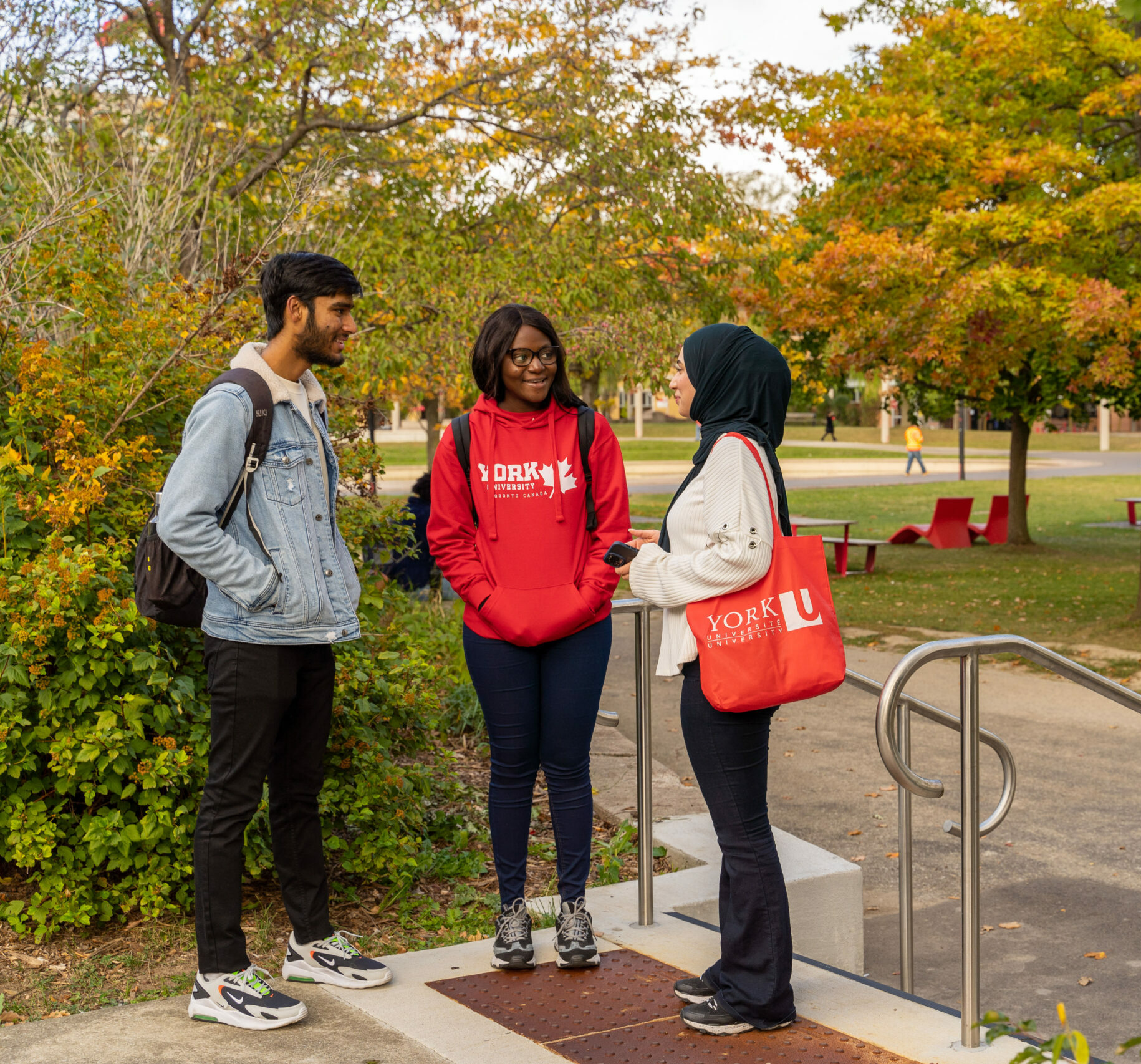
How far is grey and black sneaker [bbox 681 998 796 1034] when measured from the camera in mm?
3086

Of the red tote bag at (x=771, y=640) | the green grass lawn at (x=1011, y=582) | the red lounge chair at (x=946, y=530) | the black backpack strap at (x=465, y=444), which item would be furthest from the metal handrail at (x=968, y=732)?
the red lounge chair at (x=946, y=530)

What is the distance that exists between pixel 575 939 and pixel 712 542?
1259 mm

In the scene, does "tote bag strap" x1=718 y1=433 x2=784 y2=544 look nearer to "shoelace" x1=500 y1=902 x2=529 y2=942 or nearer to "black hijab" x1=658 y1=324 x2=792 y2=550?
"black hijab" x1=658 y1=324 x2=792 y2=550

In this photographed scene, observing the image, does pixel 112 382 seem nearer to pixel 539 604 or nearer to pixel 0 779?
pixel 0 779

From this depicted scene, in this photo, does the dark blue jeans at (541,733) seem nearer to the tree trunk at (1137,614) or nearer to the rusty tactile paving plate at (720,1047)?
the rusty tactile paving plate at (720,1047)

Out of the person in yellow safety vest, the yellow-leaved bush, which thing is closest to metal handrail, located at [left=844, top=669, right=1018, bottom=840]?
the yellow-leaved bush

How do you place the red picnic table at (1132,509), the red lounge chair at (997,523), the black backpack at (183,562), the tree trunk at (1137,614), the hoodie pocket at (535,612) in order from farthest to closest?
the red picnic table at (1132,509) → the red lounge chair at (997,523) → the tree trunk at (1137,614) → the hoodie pocket at (535,612) → the black backpack at (183,562)

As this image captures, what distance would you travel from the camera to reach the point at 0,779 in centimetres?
377

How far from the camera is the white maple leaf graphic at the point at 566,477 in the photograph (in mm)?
3418

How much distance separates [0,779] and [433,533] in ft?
5.06

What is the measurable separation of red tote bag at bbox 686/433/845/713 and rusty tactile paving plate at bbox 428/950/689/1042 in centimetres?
88

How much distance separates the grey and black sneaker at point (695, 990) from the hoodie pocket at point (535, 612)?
95 centimetres

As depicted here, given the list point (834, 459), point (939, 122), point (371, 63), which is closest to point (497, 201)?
point (371, 63)

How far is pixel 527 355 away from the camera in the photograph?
3404mm
